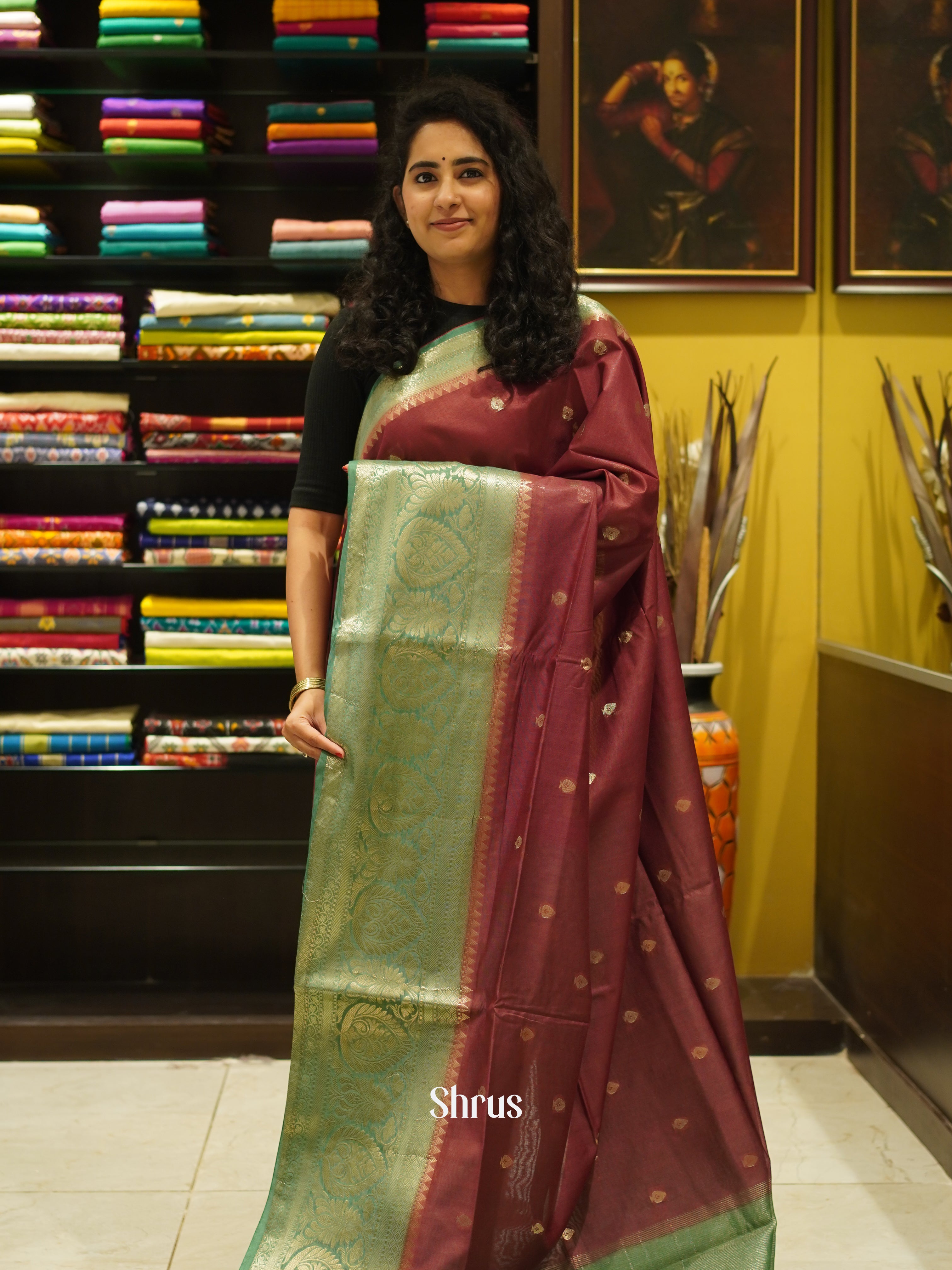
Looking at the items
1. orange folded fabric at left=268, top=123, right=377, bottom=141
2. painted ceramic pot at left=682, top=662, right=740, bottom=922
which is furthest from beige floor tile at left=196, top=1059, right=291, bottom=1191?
orange folded fabric at left=268, top=123, right=377, bottom=141

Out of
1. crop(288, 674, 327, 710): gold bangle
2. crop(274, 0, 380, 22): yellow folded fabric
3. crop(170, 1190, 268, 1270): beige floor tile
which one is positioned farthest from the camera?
crop(274, 0, 380, 22): yellow folded fabric

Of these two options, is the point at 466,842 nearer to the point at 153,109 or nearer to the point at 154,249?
the point at 154,249

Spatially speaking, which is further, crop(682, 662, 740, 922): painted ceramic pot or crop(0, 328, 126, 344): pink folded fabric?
crop(0, 328, 126, 344): pink folded fabric

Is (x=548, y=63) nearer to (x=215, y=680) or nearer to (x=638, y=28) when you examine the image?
(x=638, y=28)

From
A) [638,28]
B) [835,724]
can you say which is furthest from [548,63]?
[835,724]

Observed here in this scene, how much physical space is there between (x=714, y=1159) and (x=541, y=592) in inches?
31.7

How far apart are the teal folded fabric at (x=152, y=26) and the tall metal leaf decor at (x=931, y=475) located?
5.58 feet

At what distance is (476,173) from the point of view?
1552mm

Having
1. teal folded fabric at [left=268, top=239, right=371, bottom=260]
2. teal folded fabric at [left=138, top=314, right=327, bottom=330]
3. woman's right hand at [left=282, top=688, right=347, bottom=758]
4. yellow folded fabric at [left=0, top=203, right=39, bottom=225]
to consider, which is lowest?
woman's right hand at [left=282, top=688, right=347, bottom=758]

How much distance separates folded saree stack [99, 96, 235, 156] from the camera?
262cm

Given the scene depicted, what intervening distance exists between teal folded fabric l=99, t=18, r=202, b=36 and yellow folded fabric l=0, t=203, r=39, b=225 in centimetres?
42

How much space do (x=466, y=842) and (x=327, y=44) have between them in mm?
1913

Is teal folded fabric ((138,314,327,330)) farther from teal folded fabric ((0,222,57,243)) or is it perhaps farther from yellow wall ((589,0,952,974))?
yellow wall ((589,0,952,974))

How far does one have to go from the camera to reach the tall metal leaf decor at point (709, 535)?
8.67 feet
